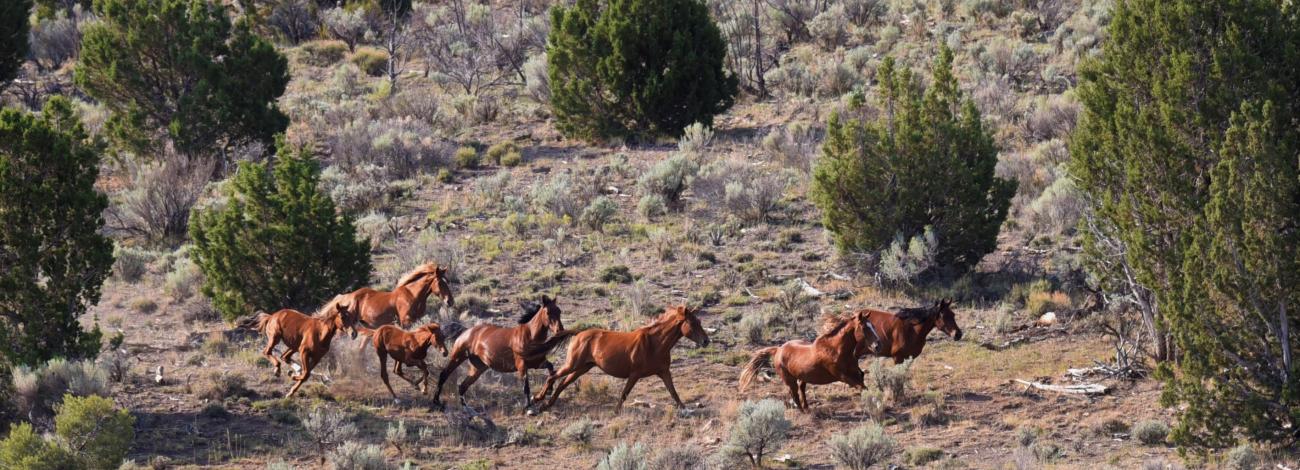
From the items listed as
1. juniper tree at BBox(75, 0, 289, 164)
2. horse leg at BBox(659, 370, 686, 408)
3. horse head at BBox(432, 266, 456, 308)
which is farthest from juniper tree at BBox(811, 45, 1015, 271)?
juniper tree at BBox(75, 0, 289, 164)

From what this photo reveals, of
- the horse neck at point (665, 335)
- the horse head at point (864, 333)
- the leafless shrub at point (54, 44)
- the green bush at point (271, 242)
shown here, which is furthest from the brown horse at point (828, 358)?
the leafless shrub at point (54, 44)

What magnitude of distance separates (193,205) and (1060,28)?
1848 cm

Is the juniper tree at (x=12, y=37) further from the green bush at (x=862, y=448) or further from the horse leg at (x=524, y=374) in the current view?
the green bush at (x=862, y=448)

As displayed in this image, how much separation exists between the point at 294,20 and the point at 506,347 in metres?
26.8

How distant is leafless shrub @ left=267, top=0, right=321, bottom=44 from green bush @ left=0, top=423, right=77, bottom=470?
90.1 ft

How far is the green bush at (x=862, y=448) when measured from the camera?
1139 centimetres

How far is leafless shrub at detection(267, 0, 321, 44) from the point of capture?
37938mm

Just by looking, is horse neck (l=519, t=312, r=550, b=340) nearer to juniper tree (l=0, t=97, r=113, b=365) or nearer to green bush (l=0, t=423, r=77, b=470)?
green bush (l=0, t=423, r=77, b=470)

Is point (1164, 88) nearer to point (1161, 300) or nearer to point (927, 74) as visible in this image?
point (1161, 300)

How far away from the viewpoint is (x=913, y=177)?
58.0ft

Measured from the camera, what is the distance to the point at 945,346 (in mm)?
15617

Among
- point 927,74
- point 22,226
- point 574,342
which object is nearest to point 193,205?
point 22,226

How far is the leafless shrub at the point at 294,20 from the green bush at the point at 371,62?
3.36 metres

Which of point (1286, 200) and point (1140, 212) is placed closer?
point (1286, 200)
